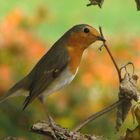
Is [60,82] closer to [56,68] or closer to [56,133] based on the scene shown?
[56,68]

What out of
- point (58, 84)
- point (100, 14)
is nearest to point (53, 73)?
point (58, 84)

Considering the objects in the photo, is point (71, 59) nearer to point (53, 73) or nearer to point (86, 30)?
point (53, 73)

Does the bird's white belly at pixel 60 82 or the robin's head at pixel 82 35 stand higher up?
the robin's head at pixel 82 35

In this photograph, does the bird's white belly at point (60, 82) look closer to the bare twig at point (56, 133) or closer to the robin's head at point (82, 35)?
the robin's head at point (82, 35)

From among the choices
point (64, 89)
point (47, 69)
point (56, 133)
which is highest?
point (56, 133)


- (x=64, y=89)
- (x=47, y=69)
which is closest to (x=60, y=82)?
(x=47, y=69)

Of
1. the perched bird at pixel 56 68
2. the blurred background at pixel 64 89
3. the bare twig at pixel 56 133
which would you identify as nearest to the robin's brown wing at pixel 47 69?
the perched bird at pixel 56 68

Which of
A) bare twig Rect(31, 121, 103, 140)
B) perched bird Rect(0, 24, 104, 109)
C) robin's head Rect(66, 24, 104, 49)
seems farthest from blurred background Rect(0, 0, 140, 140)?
bare twig Rect(31, 121, 103, 140)
